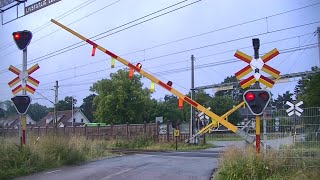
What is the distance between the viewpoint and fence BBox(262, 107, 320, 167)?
10359mm

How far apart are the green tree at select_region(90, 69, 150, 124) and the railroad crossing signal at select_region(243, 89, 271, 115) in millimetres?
56355

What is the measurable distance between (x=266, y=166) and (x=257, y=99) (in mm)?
1698

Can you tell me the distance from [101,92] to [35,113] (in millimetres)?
54004

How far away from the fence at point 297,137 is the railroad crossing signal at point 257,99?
1.22 feet

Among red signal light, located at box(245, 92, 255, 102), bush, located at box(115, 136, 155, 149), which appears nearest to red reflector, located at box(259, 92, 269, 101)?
red signal light, located at box(245, 92, 255, 102)

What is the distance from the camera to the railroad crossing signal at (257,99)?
11.0 meters

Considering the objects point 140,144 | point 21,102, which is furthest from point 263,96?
point 140,144

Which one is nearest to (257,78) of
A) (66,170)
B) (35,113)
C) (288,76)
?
(66,170)

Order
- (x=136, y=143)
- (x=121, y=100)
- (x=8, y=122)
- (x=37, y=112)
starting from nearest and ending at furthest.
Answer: (x=8, y=122)
(x=136, y=143)
(x=121, y=100)
(x=37, y=112)

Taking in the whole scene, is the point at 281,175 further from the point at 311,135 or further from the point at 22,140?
the point at 22,140

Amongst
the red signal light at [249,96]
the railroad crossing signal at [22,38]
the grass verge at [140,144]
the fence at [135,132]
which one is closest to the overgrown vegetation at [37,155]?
the railroad crossing signal at [22,38]

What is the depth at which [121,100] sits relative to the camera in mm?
67125

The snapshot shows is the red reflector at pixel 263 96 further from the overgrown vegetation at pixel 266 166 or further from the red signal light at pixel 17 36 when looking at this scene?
the red signal light at pixel 17 36

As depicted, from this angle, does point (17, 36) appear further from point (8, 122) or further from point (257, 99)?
point (8, 122)
